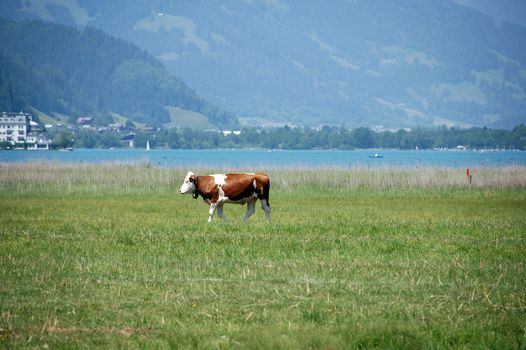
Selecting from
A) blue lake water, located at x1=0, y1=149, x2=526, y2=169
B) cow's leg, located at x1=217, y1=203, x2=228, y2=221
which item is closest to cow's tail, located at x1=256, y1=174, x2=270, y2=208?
cow's leg, located at x1=217, y1=203, x2=228, y2=221

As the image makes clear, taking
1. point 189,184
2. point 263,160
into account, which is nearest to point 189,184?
point 189,184

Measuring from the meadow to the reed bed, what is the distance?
13.7 metres

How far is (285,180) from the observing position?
145 ft

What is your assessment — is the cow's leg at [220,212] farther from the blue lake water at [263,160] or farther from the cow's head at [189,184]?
the blue lake water at [263,160]

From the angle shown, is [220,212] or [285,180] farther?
[285,180]

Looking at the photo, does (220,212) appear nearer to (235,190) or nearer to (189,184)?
(235,190)

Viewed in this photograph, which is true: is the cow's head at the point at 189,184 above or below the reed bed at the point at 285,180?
above

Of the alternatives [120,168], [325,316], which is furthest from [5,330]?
[120,168]

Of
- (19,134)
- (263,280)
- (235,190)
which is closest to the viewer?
(263,280)

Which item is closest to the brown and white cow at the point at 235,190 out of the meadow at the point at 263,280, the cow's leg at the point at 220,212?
the cow's leg at the point at 220,212

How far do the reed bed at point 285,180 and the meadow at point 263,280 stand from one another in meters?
13.7

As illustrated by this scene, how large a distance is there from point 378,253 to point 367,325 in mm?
5922

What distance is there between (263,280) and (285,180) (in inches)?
1164

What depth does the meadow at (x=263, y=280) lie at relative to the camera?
11477 mm
